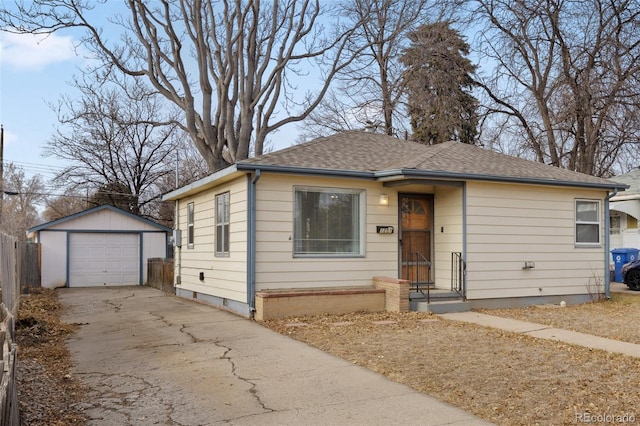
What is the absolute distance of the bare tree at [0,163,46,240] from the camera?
38.1 m

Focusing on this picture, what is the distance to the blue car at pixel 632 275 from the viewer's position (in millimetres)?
15289

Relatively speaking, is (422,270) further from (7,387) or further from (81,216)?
(81,216)

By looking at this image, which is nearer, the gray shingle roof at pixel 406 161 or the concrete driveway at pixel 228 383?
the concrete driveway at pixel 228 383

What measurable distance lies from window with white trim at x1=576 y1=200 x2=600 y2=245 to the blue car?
3.58 metres

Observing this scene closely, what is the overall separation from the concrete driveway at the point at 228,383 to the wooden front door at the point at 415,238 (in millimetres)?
3915

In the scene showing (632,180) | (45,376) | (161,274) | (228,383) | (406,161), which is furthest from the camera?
(632,180)

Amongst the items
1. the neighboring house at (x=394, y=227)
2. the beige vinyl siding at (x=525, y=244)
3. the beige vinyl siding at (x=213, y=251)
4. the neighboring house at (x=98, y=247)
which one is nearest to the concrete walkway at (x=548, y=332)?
the neighboring house at (x=394, y=227)

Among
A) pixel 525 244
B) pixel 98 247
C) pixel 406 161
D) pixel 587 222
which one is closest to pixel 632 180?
pixel 587 222

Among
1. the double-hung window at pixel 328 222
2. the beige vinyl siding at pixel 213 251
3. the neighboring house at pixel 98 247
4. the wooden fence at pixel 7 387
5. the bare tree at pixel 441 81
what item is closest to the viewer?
the wooden fence at pixel 7 387

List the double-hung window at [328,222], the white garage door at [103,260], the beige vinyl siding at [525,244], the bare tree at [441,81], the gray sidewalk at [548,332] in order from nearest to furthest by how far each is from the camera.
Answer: the gray sidewalk at [548,332] < the double-hung window at [328,222] < the beige vinyl siding at [525,244] < the white garage door at [103,260] < the bare tree at [441,81]

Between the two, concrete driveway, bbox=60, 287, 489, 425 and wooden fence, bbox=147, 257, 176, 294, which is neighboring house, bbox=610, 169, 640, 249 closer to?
wooden fence, bbox=147, 257, 176, 294

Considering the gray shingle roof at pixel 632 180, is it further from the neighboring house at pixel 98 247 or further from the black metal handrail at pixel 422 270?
the neighboring house at pixel 98 247

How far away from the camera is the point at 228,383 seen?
220 inches

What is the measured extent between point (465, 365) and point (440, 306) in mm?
4319
